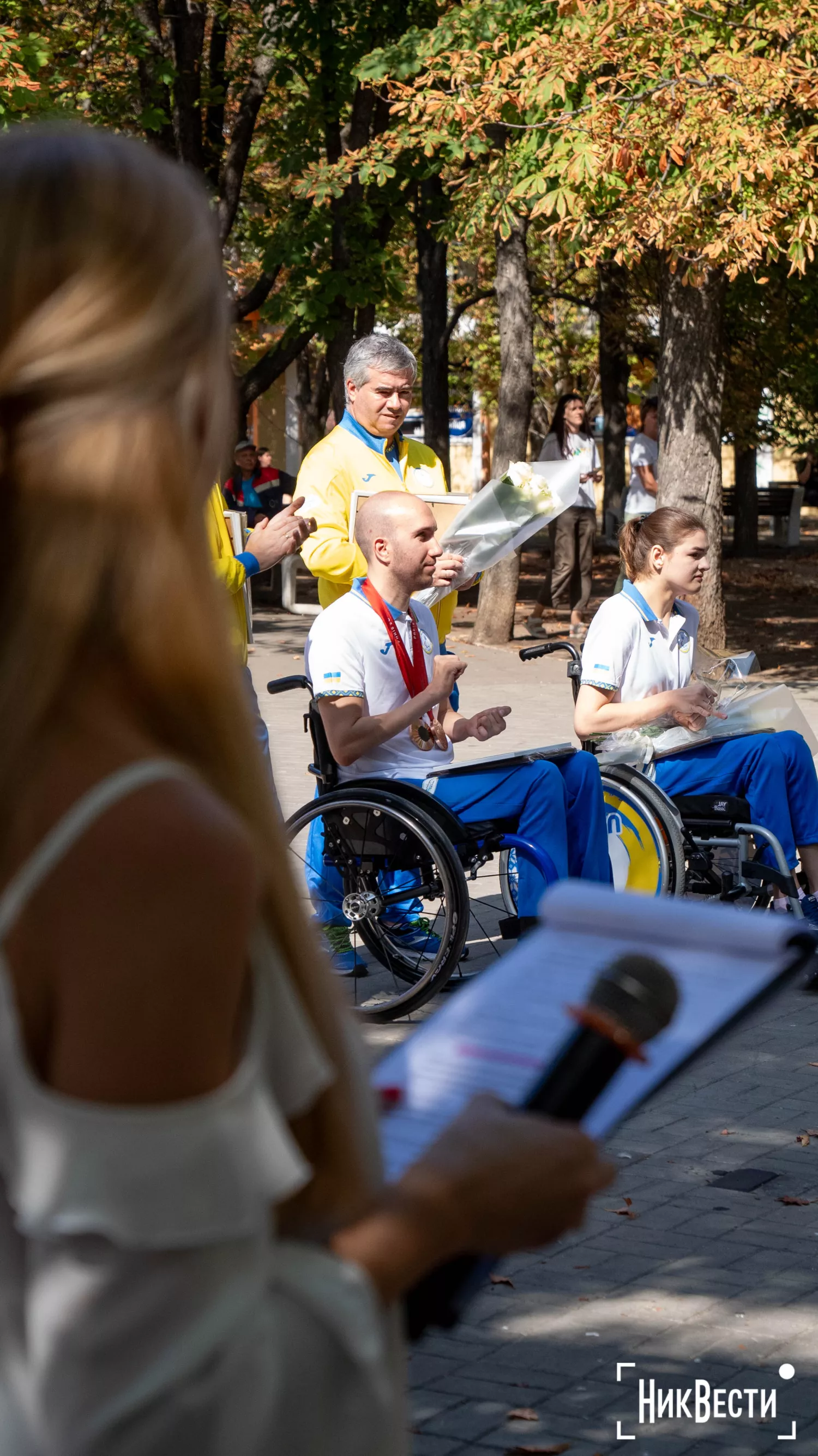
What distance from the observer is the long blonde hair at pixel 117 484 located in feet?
3.55

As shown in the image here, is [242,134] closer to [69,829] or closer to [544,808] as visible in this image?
[544,808]

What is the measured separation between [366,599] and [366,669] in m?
0.26

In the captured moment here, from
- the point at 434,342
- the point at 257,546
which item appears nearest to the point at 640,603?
the point at 257,546

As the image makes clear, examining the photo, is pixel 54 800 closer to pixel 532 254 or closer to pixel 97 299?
pixel 97 299

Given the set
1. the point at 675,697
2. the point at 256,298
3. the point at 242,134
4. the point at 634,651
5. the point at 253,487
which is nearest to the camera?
the point at 675,697

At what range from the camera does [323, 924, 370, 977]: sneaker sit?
6.62 meters

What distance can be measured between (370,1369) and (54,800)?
43cm

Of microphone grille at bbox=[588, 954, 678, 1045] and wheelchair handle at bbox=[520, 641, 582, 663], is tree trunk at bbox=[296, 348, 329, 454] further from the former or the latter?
microphone grille at bbox=[588, 954, 678, 1045]

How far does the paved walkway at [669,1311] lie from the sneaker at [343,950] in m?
1.53

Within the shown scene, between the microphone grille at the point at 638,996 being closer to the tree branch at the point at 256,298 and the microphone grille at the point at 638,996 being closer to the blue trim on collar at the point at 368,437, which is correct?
the blue trim on collar at the point at 368,437

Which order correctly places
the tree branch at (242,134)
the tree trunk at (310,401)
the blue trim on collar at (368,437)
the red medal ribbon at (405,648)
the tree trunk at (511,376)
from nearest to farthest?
the red medal ribbon at (405,648), the blue trim on collar at (368,437), the tree trunk at (511,376), the tree branch at (242,134), the tree trunk at (310,401)

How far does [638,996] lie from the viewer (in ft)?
4.27

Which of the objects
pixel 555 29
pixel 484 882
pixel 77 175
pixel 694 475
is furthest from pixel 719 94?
pixel 77 175

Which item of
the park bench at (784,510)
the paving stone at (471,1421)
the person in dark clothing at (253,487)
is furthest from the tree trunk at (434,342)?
the paving stone at (471,1421)
